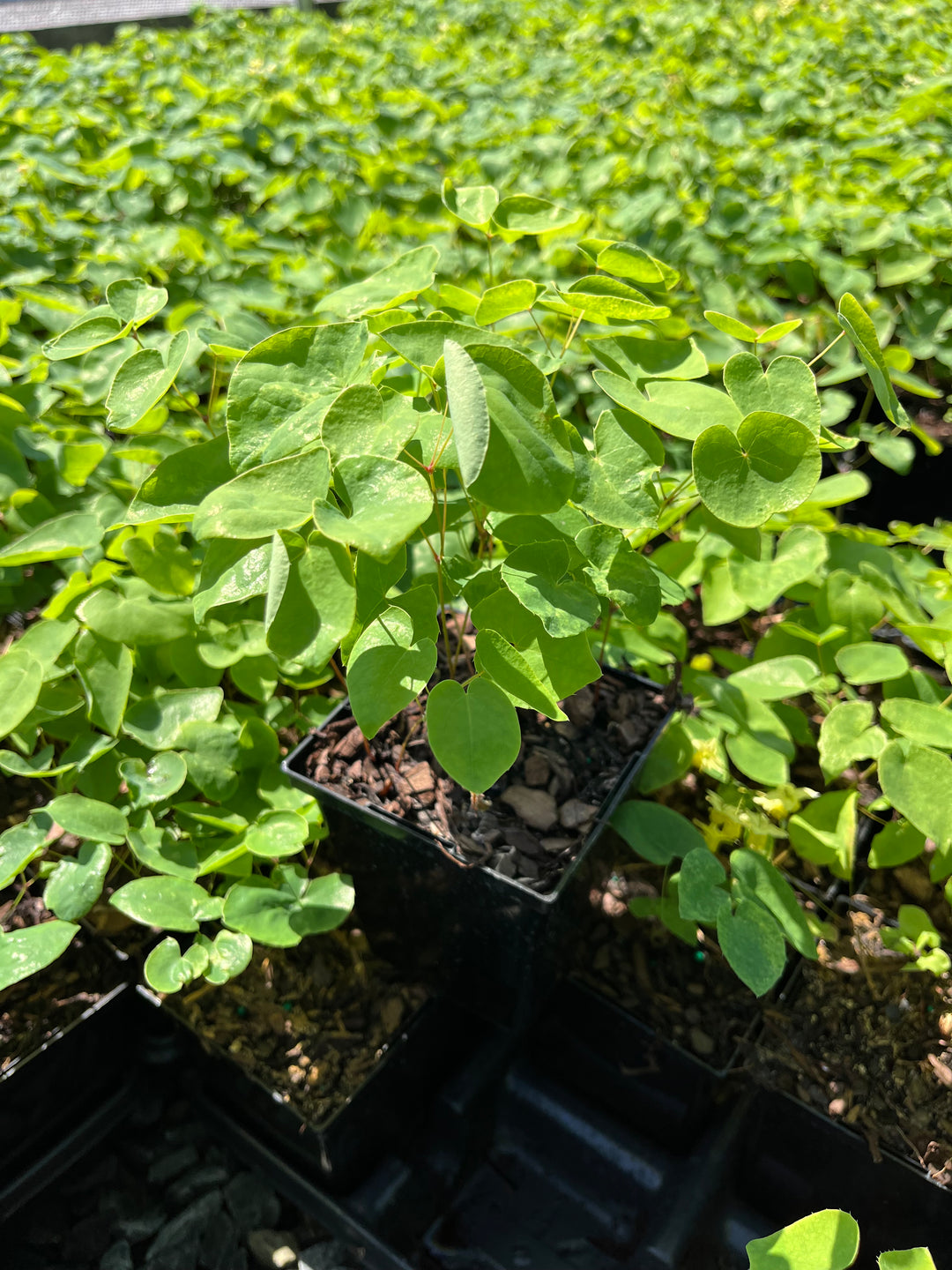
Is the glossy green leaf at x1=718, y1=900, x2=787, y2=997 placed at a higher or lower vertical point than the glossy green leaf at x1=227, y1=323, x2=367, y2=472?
lower

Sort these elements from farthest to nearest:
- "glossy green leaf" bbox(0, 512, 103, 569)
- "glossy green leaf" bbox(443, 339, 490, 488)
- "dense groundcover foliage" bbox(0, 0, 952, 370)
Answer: "dense groundcover foliage" bbox(0, 0, 952, 370), "glossy green leaf" bbox(0, 512, 103, 569), "glossy green leaf" bbox(443, 339, 490, 488)

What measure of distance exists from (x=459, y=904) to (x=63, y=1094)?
555mm

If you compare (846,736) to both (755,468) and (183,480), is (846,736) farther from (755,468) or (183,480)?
(183,480)

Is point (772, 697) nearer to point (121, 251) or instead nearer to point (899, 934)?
point (899, 934)

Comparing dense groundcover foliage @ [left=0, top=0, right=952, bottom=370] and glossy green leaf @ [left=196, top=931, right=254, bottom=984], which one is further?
dense groundcover foliage @ [left=0, top=0, right=952, bottom=370]

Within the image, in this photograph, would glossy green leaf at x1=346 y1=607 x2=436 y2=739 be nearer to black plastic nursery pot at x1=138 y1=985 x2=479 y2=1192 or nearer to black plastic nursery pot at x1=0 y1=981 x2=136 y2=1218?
black plastic nursery pot at x1=138 y1=985 x2=479 y2=1192

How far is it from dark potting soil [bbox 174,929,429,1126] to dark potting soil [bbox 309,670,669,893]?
1.00 feet

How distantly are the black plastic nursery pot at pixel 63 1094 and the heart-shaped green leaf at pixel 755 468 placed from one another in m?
0.87

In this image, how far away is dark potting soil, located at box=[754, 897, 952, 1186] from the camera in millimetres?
854

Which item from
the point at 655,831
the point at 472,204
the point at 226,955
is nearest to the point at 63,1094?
the point at 226,955

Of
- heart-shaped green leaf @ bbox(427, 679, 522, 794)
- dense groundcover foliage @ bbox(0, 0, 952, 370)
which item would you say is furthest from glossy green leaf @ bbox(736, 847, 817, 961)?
dense groundcover foliage @ bbox(0, 0, 952, 370)

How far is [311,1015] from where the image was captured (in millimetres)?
995

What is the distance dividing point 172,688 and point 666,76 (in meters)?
2.38

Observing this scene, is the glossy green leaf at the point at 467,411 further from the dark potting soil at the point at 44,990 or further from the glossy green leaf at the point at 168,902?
the dark potting soil at the point at 44,990
